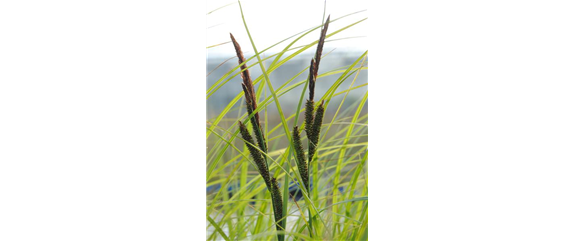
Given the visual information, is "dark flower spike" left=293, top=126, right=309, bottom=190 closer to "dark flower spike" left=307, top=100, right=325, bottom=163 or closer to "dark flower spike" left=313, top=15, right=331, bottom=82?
"dark flower spike" left=307, top=100, right=325, bottom=163

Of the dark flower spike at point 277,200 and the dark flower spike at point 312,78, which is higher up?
the dark flower spike at point 312,78

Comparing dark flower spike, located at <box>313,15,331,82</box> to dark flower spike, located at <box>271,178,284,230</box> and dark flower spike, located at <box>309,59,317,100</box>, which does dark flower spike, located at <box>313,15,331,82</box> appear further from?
dark flower spike, located at <box>271,178,284,230</box>

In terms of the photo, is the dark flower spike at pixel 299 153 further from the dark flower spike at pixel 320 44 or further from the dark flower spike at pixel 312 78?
the dark flower spike at pixel 320 44

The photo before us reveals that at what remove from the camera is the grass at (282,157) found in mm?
1926

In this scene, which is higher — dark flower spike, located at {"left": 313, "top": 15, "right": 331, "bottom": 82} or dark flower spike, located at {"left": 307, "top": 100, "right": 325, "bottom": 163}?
dark flower spike, located at {"left": 313, "top": 15, "right": 331, "bottom": 82}

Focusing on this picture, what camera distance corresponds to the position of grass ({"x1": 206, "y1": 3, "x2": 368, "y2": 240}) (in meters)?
1.93

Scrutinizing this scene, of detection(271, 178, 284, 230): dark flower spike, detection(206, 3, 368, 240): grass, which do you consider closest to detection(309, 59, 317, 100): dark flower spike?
detection(206, 3, 368, 240): grass

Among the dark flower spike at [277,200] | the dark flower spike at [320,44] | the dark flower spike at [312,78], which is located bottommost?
the dark flower spike at [277,200]

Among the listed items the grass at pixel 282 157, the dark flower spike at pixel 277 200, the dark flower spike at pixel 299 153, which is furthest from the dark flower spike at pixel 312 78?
the dark flower spike at pixel 277 200

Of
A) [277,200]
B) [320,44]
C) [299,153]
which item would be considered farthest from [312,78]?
[277,200]

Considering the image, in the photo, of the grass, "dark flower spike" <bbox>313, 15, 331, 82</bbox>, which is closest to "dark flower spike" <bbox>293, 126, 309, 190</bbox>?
the grass

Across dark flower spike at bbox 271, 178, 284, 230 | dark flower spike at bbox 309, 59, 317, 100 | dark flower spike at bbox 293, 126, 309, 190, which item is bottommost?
dark flower spike at bbox 271, 178, 284, 230
